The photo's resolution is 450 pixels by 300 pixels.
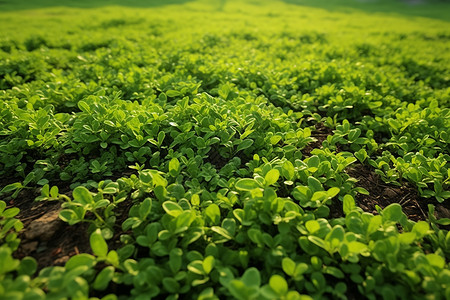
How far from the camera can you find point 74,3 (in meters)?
14.0

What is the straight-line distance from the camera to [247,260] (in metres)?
1.45

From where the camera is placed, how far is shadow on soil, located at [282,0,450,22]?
680 inches

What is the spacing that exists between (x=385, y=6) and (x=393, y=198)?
22.8 m

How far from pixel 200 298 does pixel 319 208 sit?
0.91 meters

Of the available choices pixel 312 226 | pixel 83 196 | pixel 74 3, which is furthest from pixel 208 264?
pixel 74 3

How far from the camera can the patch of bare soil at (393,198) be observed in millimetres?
2025

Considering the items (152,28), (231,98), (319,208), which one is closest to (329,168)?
(319,208)

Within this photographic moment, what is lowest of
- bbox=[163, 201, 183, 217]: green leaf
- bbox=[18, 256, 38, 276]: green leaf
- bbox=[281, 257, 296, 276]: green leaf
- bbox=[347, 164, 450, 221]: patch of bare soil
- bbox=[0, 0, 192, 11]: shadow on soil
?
bbox=[347, 164, 450, 221]: patch of bare soil

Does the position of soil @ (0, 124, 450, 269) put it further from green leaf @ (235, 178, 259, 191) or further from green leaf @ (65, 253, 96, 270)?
green leaf @ (235, 178, 259, 191)

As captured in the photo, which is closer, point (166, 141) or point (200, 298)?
point (200, 298)

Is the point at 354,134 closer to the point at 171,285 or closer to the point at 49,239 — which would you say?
the point at 171,285

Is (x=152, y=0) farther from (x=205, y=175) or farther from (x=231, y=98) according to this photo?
(x=205, y=175)

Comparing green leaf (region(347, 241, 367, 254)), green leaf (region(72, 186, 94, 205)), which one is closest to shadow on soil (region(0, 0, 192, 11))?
green leaf (region(72, 186, 94, 205))

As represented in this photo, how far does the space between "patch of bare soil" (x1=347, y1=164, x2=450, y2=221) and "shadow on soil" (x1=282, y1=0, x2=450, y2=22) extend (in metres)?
18.0
